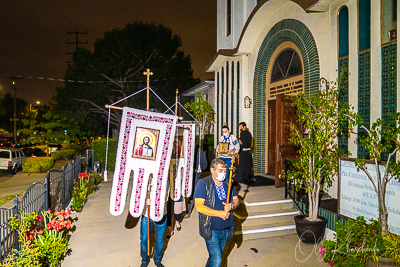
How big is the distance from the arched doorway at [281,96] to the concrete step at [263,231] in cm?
190

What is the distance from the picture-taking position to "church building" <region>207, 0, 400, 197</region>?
6215mm

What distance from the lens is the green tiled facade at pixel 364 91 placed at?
6492mm

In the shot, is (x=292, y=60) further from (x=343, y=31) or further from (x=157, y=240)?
(x=157, y=240)

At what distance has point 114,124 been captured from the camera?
33781mm

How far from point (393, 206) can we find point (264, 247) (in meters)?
2.42

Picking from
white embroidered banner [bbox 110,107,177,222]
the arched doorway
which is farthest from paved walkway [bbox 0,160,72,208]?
the arched doorway

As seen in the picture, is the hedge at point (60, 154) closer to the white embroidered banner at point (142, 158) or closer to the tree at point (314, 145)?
the white embroidered banner at point (142, 158)

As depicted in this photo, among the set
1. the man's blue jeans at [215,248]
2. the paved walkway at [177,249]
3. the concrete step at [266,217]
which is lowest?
the paved walkway at [177,249]

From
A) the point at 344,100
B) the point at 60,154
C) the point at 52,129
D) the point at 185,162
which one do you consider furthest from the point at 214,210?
the point at 52,129

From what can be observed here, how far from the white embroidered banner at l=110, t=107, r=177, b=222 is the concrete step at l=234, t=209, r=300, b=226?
2.84 meters

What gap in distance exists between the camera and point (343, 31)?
7.32 metres

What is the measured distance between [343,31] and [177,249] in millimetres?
6138

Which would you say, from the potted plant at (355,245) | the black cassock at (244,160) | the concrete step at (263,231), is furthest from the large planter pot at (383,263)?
the black cassock at (244,160)

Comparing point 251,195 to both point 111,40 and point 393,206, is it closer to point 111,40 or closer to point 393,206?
point 393,206
